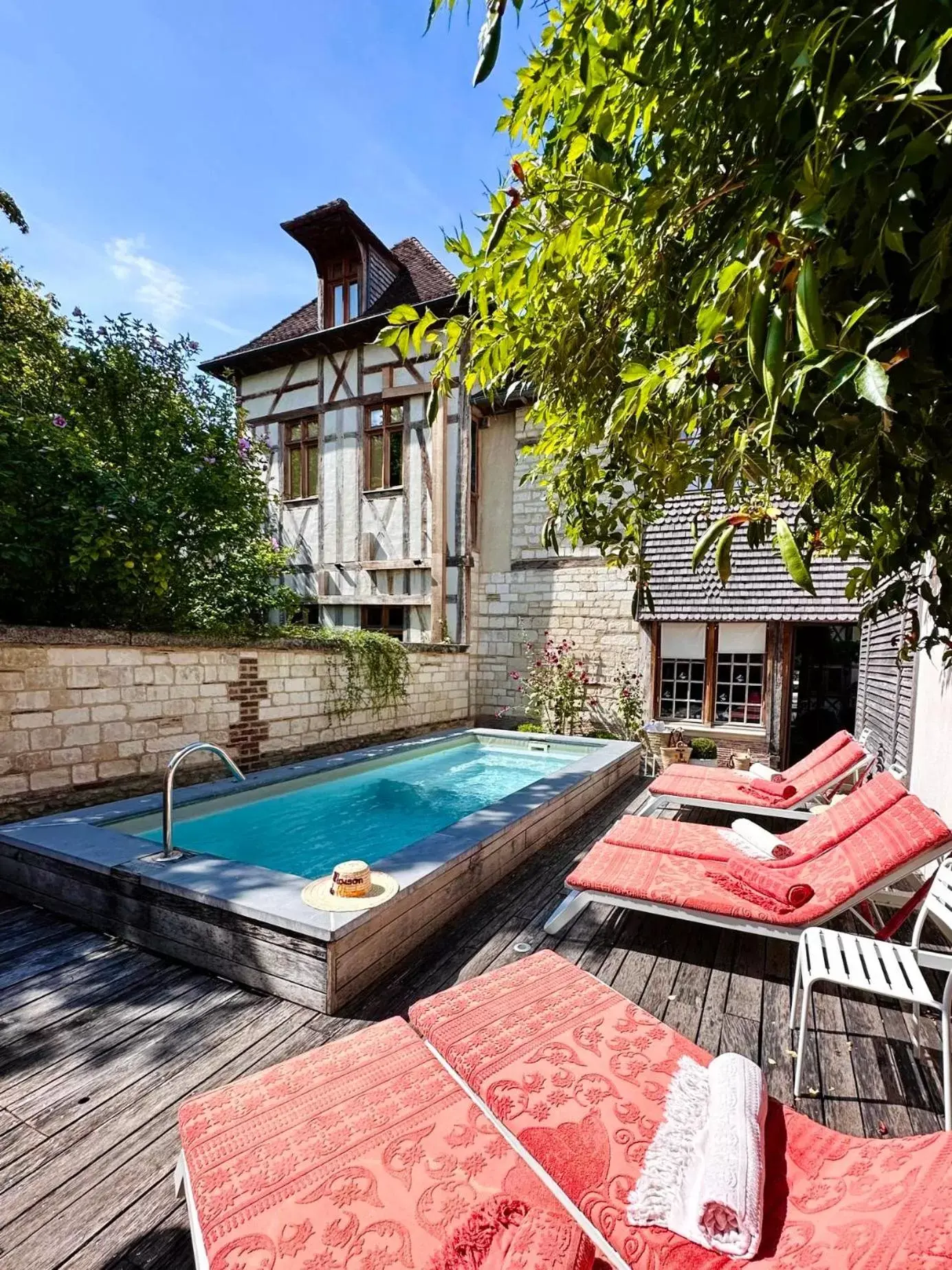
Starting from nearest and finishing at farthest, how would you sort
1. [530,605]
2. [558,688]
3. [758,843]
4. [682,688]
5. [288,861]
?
[758,843], [288,861], [682,688], [558,688], [530,605]

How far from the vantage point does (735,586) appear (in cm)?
825

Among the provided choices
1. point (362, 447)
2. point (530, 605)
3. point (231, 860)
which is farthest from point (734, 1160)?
point (362, 447)

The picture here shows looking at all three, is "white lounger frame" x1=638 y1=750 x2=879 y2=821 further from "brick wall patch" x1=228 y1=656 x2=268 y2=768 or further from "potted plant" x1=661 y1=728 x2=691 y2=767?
"brick wall patch" x1=228 y1=656 x2=268 y2=768

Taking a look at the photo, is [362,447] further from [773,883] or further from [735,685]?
[773,883]

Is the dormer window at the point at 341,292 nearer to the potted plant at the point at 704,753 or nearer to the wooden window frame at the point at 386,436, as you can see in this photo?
the wooden window frame at the point at 386,436

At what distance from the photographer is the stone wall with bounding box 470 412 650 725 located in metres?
9.53

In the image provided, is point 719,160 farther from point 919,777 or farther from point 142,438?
point 142,438

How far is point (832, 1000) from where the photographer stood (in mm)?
2752

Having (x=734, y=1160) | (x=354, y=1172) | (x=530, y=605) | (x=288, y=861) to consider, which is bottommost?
(x=288, y=861)

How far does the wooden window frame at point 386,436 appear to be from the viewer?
10.8 metres

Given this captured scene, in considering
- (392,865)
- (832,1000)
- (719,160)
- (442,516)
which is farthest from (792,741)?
(719,160)

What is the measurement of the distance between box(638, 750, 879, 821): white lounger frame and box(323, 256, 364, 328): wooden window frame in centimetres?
1036

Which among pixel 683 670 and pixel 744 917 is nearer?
pixel 744 917

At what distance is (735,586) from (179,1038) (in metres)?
8.04
